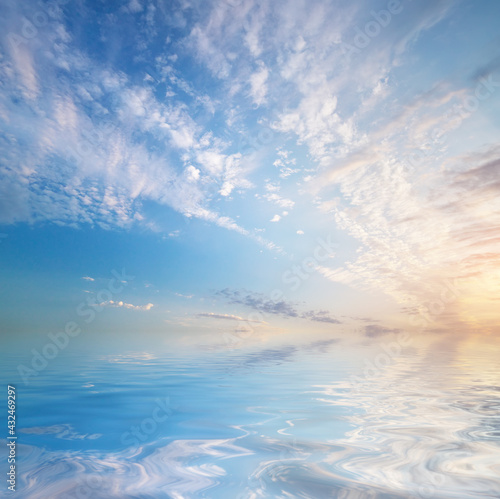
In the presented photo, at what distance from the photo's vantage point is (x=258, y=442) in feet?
17.4

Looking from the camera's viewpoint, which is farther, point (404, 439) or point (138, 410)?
point (138, 410)

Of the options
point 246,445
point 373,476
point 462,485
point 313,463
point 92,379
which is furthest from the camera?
point 92,379

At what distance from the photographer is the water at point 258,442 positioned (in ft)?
12.3

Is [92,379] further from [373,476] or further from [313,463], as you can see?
[373,476]

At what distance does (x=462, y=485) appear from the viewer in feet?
12.3

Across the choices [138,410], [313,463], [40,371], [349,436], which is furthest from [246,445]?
[40,371]

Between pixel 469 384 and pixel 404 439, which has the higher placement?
pixel 469 384

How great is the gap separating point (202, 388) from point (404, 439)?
7355 mm

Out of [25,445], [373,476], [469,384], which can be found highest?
[469,384]

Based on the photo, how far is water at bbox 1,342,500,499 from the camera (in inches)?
148

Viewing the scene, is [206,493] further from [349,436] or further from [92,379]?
[92,379]

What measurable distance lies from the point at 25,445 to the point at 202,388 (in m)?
6.02

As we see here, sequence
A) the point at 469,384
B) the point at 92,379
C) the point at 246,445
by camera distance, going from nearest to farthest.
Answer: the point at 246,445
the point at 469,384
the point at 92,379

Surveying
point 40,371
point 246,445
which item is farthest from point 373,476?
point 40,371
